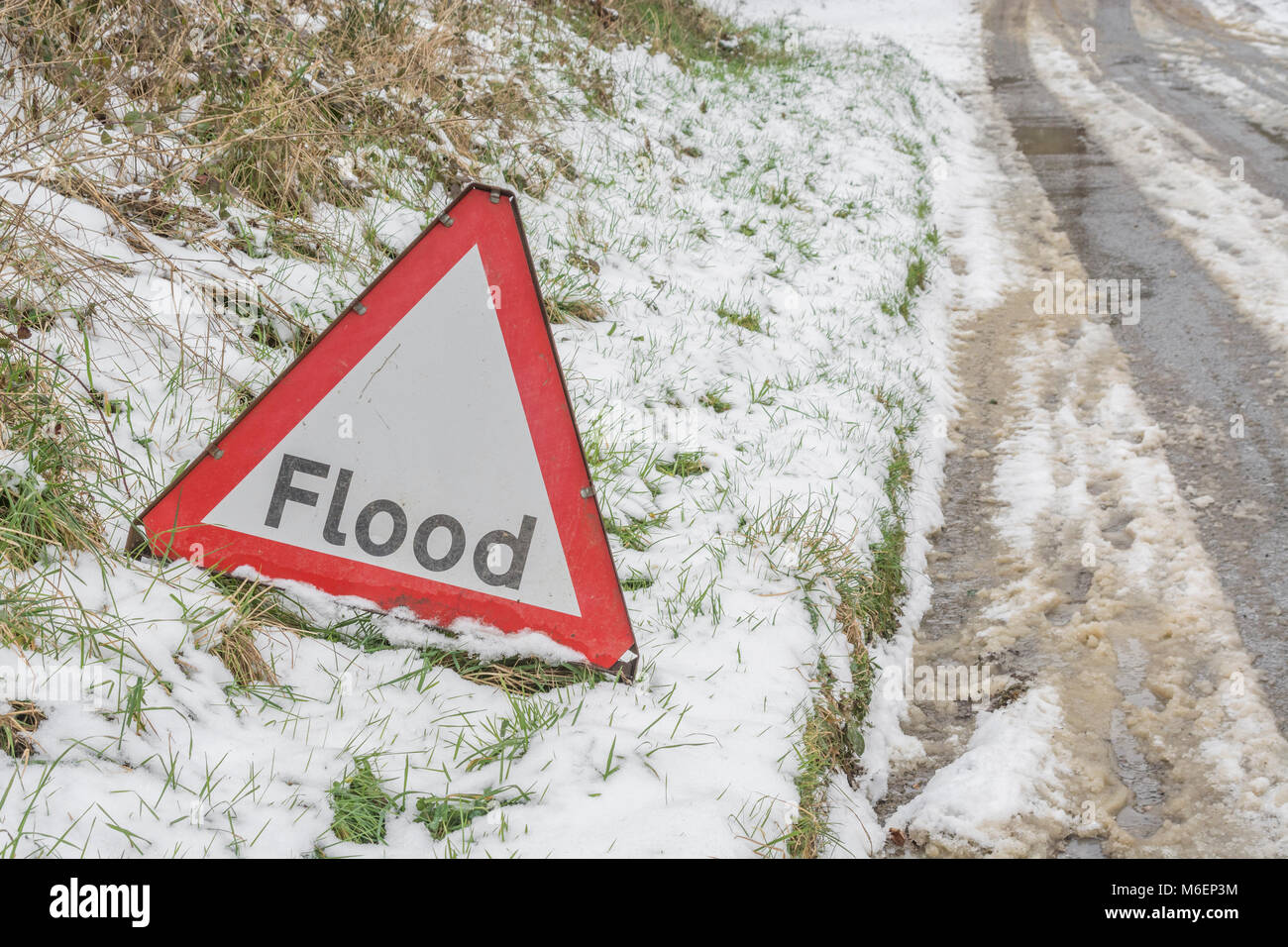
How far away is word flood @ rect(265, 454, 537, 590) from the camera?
6.74 feet

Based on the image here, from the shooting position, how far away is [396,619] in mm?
2178

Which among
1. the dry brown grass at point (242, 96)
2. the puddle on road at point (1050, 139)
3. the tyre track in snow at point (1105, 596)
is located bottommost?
the tyre track in snow at point (1105, 596)

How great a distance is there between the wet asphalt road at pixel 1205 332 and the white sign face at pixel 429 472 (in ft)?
7.31

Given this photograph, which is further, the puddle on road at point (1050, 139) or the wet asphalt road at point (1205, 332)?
the puddle on road at point (1050, 139)

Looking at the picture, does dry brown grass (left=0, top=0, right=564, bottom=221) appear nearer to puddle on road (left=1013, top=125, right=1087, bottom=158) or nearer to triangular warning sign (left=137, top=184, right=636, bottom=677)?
triangular warning sign (left=137, top=184, right=636, bottom=677)

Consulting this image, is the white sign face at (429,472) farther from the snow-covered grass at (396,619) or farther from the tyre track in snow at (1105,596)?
the tyre track in snow at (1105,596)

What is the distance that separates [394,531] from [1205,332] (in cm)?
477

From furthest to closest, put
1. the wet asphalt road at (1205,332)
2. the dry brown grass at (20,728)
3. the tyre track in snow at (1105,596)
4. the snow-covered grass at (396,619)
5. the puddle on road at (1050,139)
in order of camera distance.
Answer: the puddle on road at (1050,139), the wet asphalt road at (1205,332), the tyre track in snow at (1105,596), the snow-covered grass at (396,619), the dry brown grass at (20,728)

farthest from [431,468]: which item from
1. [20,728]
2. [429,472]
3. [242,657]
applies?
[20,728]

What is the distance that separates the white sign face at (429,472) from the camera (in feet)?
6.64

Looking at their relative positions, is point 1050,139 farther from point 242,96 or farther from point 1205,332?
point 242,96

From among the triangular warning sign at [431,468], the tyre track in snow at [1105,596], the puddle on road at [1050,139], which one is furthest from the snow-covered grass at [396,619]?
the puddle on road at [1050,139]

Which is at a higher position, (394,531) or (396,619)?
(394,531)

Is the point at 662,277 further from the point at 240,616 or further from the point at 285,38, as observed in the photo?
the point at 240,616
